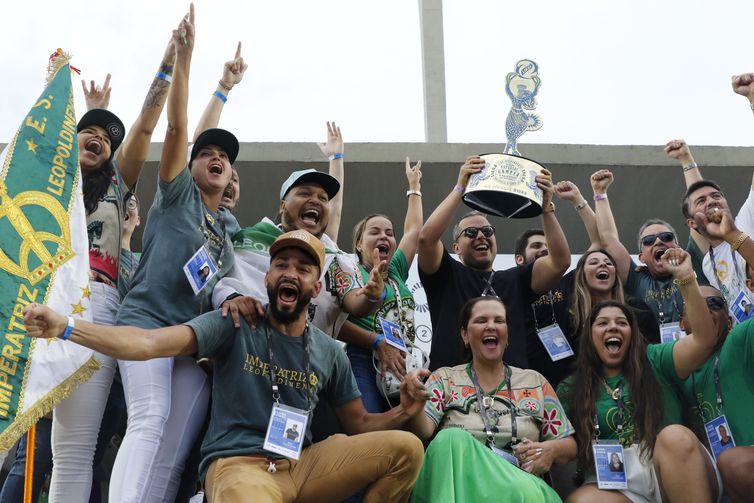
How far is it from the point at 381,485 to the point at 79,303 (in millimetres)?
1518

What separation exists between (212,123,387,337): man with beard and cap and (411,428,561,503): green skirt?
0.77 metres

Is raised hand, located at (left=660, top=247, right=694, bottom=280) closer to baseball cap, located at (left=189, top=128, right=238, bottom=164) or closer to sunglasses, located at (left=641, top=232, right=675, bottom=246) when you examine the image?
sunglasses, located at (left=641, top=232, right=675, bottom=246)

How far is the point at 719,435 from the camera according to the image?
13.8 ft

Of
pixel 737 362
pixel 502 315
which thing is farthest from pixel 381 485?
pixel 737 362

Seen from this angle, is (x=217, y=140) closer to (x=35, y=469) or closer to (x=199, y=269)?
(x=199, y=269)

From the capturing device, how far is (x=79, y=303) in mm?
3936

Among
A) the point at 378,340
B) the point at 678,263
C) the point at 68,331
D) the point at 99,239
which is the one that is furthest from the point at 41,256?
the point at 678,263

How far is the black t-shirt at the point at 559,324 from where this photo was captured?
4918mm

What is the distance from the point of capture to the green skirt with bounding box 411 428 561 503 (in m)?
3.71

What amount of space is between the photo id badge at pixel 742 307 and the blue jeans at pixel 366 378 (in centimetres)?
186

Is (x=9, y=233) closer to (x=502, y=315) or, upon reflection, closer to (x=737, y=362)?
(x=502, y=315)

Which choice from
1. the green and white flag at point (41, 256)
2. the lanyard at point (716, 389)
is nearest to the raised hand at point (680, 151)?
the lanyard at point (716, 389)

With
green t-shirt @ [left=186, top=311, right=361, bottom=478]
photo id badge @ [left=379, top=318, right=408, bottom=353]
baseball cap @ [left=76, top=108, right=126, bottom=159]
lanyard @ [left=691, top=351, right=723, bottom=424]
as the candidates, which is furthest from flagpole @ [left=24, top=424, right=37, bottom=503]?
lanyard @ [left=691, top=351, right=723, bottom=424]

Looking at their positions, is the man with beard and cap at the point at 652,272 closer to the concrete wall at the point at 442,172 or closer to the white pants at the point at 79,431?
the concrete wall at the point at 442,172
